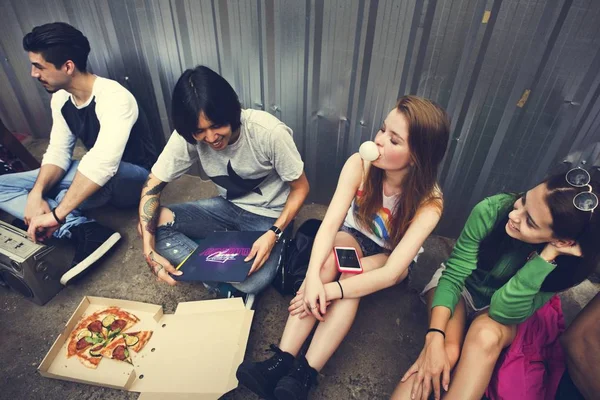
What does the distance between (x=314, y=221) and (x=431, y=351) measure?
40.1 inches

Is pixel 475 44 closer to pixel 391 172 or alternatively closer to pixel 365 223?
pixel 391 172

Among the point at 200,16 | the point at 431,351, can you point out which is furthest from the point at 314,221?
the point at 200,16

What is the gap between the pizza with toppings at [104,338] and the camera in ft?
6.24

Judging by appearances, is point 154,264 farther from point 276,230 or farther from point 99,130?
point 99,130

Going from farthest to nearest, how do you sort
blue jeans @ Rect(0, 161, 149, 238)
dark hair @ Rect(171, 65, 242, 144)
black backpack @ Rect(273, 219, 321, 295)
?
blue jeans @ Rect(0, 161, 149, 238) < black backpack @ Rect(273, 219, 321, 295) < dark hair @ Rect(171, 65, 242, 144)

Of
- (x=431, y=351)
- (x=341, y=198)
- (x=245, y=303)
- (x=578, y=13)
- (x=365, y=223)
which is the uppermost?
(x=578, y=13)

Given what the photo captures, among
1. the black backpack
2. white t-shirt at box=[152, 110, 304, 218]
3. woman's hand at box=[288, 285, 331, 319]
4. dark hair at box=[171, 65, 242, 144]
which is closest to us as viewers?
dark hair at box=[171, 65, 242, 144]

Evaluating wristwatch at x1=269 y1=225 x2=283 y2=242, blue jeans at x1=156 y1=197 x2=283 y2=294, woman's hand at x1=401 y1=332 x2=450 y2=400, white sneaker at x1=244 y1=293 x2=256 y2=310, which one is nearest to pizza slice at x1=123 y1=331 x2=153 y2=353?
blue jeans at x1=156 y1=197 x2=283 y2=294

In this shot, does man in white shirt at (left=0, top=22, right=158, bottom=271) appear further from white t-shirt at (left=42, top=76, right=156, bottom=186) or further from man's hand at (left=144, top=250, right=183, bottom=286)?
man's hand at (left=144, top=250, right=183, bottom=286)

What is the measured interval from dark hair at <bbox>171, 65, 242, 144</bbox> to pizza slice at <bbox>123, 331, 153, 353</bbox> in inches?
46.3

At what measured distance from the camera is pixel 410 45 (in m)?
1.99

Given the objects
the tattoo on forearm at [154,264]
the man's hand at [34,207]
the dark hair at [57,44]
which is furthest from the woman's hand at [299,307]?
the dark hair at [57,44]

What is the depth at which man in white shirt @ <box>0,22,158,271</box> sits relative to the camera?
2.20m

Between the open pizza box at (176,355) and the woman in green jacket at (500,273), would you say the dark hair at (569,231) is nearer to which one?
the woman in green jacket at (500,273)
